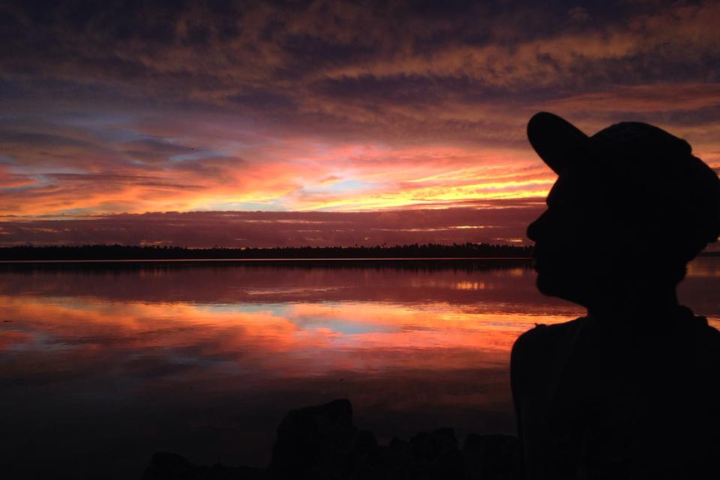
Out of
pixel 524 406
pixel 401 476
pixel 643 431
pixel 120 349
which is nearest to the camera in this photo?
pixel 643 431

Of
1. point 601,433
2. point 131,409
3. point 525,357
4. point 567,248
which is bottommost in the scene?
point 131,409

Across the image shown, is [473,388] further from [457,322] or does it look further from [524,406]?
[524,406]

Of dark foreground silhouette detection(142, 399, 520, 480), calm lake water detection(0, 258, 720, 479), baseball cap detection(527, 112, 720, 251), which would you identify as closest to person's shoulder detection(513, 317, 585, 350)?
baseball cap detection(527, 112, 720, 251)

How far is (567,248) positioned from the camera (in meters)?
1.60

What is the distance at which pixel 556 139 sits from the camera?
5.43 ft

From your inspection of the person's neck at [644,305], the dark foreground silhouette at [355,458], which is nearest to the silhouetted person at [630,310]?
the person's neck at [644,305]

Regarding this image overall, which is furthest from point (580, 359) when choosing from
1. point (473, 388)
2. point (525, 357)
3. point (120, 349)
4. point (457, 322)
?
point (457, 322)

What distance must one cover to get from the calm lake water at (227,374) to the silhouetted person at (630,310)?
21.1 feet

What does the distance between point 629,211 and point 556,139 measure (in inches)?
12.4

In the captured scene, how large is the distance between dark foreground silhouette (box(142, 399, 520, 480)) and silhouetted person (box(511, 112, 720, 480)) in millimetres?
4329

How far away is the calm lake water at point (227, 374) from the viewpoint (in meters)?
7.59

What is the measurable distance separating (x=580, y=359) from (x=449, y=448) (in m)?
4.47

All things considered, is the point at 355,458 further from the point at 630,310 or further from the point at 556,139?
the point at 556,139

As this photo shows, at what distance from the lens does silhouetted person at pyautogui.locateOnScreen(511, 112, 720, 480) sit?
4.77 ft
